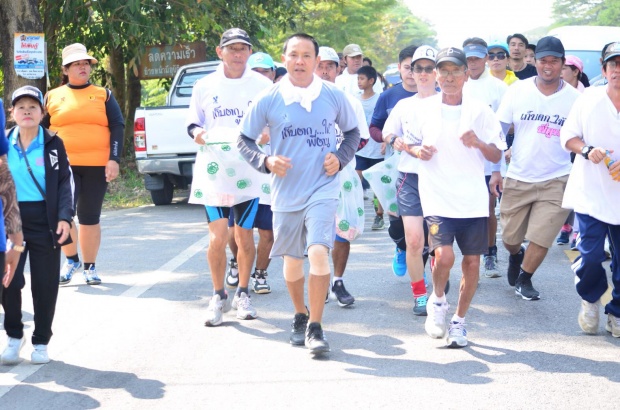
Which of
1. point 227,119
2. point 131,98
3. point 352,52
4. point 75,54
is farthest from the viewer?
point 131,98

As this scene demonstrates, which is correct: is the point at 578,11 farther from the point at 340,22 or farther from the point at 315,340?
the point at 315,340

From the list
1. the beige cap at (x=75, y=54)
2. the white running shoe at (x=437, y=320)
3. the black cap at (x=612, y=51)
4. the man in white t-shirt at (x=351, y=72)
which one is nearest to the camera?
the black cap at (x=612, y=51)

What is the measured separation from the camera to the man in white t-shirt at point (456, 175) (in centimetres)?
685

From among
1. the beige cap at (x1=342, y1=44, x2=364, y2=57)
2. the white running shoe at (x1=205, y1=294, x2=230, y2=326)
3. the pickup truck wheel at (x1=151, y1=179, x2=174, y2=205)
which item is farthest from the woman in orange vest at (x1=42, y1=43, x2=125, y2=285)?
the pickup truck wheel at (x1=151, y1=179, x2=174, y2=205)

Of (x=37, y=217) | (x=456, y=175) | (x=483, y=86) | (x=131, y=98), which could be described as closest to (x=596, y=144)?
(x=456, y=175)

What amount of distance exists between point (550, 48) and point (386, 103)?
4.88 feet

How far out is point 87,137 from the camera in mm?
9211

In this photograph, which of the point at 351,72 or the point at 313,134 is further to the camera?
the point at 351,72

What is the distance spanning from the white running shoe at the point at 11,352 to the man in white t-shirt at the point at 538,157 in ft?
12.1

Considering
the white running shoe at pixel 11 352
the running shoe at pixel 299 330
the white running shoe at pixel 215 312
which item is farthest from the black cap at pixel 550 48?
the white running shoe at pixel 11 352

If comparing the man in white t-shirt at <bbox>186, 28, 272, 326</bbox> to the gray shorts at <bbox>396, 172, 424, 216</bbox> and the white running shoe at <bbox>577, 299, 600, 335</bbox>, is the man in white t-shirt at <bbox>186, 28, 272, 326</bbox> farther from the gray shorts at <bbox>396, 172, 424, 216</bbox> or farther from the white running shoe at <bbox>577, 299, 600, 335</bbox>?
the white running shoe at <bbox>577, 299, 600, 335</bbox>

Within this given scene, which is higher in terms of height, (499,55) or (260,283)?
(499,55)

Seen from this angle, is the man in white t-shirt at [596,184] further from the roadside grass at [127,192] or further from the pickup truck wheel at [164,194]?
the roadside grass at [127,192]

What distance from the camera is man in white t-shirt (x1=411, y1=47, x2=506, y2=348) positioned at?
685 cm
